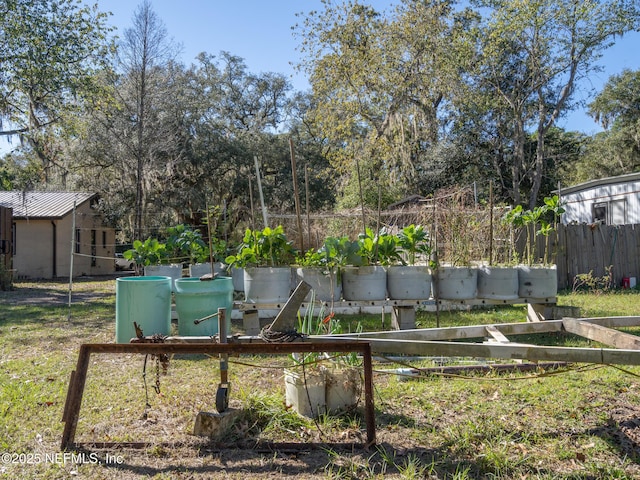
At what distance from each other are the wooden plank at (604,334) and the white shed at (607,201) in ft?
40.6

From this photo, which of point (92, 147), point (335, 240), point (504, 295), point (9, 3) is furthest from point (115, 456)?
point (92, 147)

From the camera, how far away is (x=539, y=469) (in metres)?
2.78

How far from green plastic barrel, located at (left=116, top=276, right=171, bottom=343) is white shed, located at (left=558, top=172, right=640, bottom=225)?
13390 millimetres

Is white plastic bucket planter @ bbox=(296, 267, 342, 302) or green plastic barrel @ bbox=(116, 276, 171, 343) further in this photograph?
white plastic bucket planter @ bbox=(296, 267, 342, 302)

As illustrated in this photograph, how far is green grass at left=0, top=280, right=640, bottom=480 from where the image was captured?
111 inches

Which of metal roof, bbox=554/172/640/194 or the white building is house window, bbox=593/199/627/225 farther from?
the white building

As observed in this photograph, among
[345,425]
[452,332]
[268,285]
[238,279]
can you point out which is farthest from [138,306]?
[452,332]

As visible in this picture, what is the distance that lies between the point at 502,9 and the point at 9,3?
16559mm

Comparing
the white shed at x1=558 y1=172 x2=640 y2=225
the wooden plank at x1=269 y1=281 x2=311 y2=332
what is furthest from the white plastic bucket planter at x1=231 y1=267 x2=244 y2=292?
the white shed at x1=558 y1=172 x2=640 y2=225

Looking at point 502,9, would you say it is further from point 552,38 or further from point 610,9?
point 610,9

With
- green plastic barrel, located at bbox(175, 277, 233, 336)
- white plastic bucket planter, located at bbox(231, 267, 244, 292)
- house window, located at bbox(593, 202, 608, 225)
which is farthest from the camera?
house window, located at bbox(593, 202, 608, 225)

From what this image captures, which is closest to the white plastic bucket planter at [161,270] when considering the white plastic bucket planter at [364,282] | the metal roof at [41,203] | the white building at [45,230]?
the white plastic bucket planter at [364,282]

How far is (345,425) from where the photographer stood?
3.35 meters

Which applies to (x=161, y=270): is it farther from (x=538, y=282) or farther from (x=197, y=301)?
(x=538, y=282)
